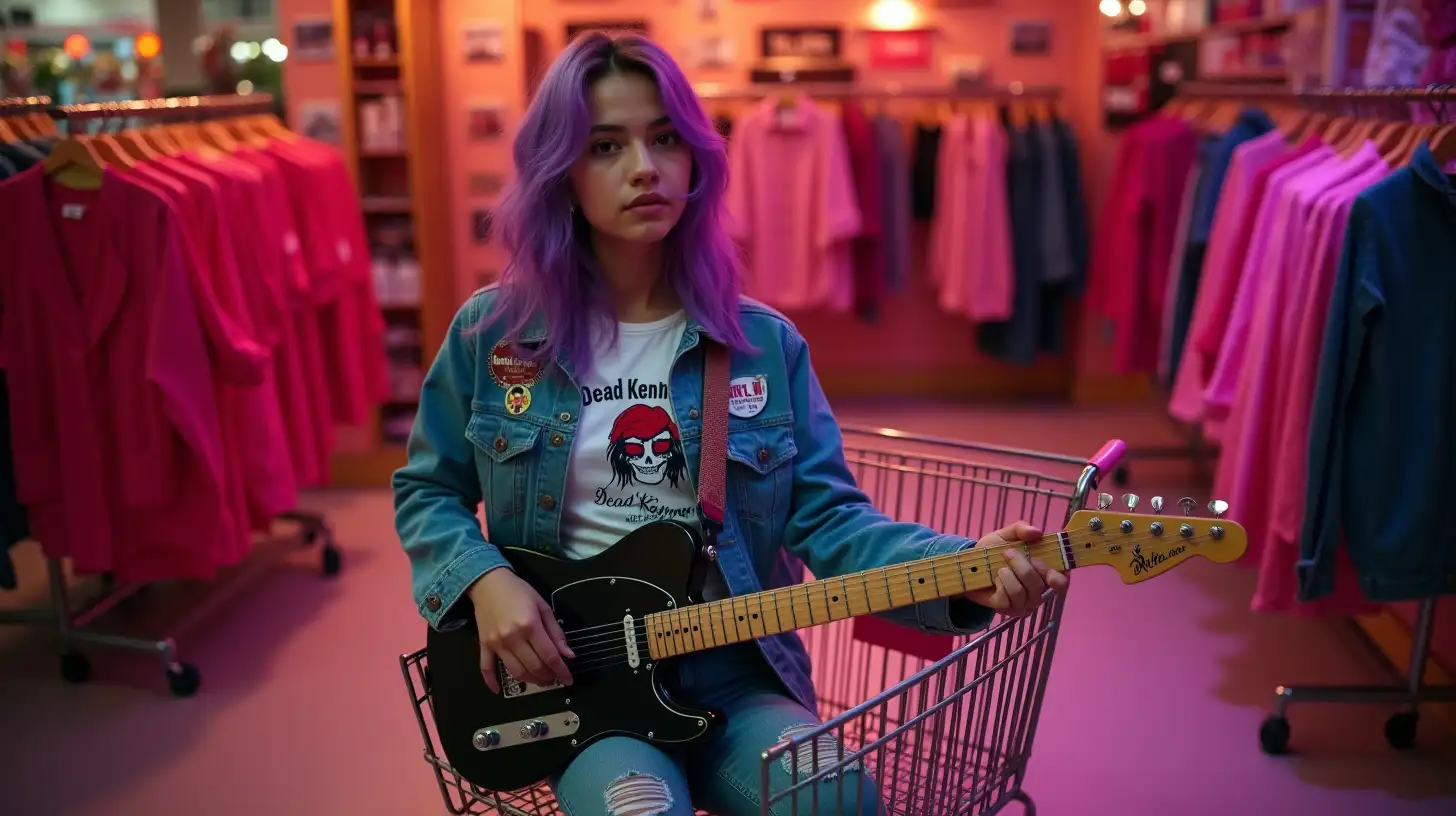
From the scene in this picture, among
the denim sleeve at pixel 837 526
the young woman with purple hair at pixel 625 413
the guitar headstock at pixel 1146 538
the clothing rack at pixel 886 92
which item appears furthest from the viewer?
the clothing rack at pixel 886 92

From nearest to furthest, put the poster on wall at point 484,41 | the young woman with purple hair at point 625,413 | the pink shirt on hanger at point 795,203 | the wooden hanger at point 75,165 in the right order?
1. the young woman with purple hair at point 625,413
2. the wooden hanger at point 75,165
3. the poster on wall at point 484,41
4. the pink shirt on hanger at point 795,203

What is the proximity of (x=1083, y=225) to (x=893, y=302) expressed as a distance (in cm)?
106

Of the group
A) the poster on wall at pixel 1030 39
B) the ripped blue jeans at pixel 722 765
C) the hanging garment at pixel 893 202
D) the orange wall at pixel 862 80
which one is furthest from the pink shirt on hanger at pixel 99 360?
the poster on wall at pixel 1030 39

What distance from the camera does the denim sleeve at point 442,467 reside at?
1.72 meters

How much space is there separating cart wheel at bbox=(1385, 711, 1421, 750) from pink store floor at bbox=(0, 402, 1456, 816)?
0.10 feet

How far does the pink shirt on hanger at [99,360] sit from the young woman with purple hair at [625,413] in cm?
136

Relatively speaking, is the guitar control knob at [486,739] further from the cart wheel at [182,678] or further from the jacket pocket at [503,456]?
the cart wheel at [182,678]

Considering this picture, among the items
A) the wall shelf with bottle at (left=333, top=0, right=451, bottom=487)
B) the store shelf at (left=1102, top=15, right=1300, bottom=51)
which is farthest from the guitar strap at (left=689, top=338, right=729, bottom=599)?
the store shelf at (left=1102, top=15, right=1300, bottom=51)

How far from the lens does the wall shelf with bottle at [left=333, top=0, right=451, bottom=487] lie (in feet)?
14.5

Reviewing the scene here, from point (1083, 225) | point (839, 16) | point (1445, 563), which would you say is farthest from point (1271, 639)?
point (839, 16)

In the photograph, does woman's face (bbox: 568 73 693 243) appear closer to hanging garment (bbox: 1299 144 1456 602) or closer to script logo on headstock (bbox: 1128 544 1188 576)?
script logo on headstock (bbox: 1128 544 1188 576)

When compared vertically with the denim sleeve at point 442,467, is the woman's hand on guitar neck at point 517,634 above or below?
below

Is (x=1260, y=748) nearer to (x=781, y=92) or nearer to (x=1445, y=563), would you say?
(x=1445, y=563)

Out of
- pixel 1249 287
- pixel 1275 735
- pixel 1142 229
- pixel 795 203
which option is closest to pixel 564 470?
pixel 1275 735
